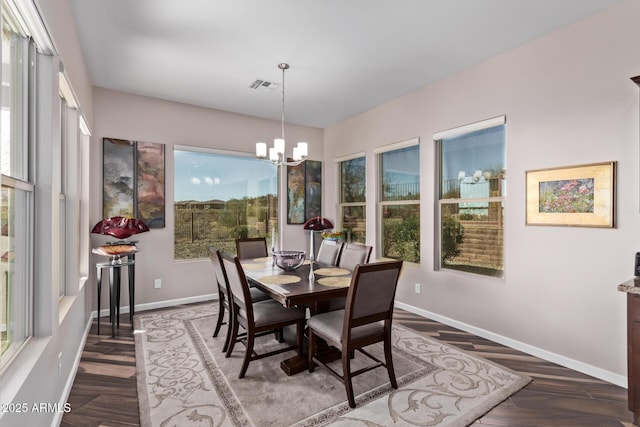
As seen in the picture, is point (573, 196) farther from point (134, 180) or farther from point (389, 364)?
point (134, 180)

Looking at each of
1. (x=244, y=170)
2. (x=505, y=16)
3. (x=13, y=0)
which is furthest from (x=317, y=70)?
(x=13, y=0)

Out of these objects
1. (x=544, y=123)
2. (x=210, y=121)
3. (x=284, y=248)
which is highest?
(x=210, y=121)

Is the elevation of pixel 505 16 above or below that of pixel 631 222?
above

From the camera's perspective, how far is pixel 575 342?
2.65 m

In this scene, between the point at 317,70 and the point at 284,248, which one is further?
the point at 284,248

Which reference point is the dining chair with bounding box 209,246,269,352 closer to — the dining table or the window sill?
the dining table

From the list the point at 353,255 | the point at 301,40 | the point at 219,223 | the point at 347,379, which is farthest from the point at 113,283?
the point at 301,40

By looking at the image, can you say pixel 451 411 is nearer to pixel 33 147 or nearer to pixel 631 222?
pixel 631 222

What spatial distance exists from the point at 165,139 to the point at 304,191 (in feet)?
7.58

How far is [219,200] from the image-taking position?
4.88 metres

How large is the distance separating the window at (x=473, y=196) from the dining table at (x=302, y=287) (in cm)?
151

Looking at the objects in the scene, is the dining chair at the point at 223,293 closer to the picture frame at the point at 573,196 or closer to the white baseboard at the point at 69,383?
the white baseboard at the point at 69,383

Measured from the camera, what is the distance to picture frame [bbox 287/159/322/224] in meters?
5.50

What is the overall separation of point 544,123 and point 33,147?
3.75 meters
